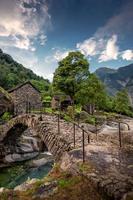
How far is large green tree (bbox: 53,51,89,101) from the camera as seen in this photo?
1543 inches

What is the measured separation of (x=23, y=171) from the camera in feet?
75.0

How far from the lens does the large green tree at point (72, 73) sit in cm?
3919

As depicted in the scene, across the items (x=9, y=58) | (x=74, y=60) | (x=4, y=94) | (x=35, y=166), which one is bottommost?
(x=35, y=166)

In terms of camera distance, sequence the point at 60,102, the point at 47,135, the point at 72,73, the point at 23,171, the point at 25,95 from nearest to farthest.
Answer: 1. the point at 47,135
2. the point at 23,171
3. the point at 72,73
4. the point at 25,95
5. the point at 60,102

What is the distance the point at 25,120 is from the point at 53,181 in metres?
13.7

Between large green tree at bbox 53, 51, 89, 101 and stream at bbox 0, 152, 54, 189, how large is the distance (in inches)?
618

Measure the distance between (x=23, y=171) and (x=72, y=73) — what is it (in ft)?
68.7

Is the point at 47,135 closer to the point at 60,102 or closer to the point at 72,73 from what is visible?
the point at 72,73

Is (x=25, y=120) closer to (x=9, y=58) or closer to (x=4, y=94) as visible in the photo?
(x=4, y=94)

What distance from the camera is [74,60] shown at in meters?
40.0

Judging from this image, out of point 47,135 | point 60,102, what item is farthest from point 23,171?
point 60,102

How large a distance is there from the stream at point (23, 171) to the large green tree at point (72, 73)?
1569cm

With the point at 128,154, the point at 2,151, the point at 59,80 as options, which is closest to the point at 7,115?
A: the point at 2,151

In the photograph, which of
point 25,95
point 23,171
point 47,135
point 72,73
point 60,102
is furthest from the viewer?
point 60,102
